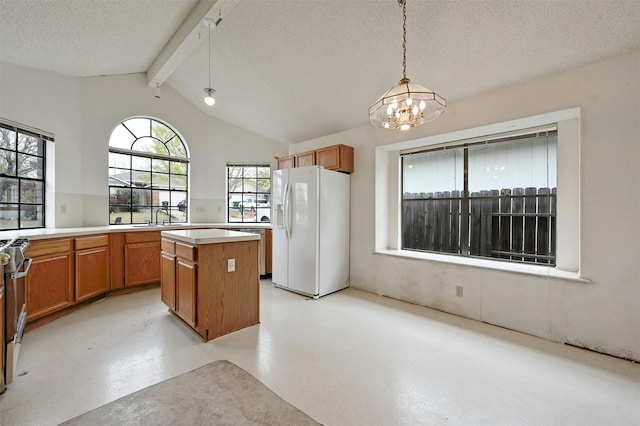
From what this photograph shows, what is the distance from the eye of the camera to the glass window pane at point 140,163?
4.29 meters

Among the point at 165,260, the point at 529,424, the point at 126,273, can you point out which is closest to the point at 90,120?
the point at 126,273

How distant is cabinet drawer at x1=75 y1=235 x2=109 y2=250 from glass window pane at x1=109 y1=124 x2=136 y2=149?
1.57 meters

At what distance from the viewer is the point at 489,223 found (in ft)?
10.6

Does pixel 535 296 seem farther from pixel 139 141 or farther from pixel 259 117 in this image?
pixel 139 141

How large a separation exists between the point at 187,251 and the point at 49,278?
160cm

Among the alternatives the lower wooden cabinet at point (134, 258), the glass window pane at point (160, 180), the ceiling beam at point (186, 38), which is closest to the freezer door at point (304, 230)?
the ceiling beam at point (186, 38)

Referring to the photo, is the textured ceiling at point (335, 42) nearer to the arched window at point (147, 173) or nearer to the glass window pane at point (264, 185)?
the arched window at point (147, 173)

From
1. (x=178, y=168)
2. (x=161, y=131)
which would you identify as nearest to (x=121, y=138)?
(x=161, y=131)

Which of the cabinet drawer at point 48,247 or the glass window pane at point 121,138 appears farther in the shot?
the glass window pane at point 121,138

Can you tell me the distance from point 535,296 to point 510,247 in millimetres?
753

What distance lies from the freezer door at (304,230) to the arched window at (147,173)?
2.37 metres

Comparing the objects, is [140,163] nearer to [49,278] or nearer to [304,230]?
[49,278]

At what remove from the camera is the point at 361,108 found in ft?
11.5

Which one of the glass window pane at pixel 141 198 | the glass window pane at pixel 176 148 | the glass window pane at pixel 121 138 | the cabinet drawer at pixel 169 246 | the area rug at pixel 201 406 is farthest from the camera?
the glass window pane at pixel 176 148
